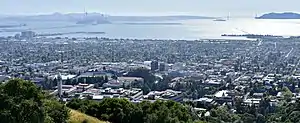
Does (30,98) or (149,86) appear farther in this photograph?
(149,86)

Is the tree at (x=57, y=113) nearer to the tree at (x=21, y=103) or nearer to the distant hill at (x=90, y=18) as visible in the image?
the tree at (x=21, y=103)

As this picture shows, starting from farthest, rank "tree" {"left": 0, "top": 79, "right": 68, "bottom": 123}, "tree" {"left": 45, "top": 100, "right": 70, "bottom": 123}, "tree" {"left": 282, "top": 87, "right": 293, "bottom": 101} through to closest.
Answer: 1. "tree" {"left": 282, "top": 87, "right": 293, "bottom": 101}
2. "tree" {"left": 45, "top": 100, "right": 70, "bottom": 123}
3. "tree" {"left": 0, "top": 79, "right": 68, "bottom": 123}

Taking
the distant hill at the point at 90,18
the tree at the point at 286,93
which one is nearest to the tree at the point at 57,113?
the tree at the point at 286,93

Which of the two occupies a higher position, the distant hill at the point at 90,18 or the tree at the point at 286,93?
the distant hill at the point at 90,18

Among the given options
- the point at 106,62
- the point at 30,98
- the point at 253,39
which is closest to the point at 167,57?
the point at 106,62

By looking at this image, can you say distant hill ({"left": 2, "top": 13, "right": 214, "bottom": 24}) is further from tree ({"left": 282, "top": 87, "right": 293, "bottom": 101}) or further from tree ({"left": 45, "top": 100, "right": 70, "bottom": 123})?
tree ({"left": 45, "top": 100, "right": 70, "bottom": 123})

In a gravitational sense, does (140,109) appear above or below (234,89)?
above

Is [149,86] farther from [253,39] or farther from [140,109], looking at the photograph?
[253,39]

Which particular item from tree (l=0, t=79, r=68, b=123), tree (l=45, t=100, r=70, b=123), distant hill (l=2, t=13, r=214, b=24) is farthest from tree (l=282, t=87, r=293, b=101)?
Result: distant hill (l=2, t=13, r=214, b=24)

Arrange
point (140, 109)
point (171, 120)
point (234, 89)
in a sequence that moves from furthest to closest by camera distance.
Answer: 1. point (234, 89)
2. point (140, 109)
3. point (171, 120)

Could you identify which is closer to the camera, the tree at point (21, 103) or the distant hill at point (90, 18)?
the tree at point (21, 103)

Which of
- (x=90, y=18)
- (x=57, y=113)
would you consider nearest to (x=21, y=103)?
(x=57, y=113)
